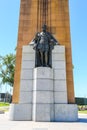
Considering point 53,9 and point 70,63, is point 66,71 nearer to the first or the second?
point 70,63

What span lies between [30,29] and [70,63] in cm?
375

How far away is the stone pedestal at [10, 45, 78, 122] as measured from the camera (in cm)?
1157

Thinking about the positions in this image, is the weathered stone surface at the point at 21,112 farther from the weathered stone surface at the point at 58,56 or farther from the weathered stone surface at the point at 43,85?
the weathered stone surface at the point at 58,56

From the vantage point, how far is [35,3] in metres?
14.5

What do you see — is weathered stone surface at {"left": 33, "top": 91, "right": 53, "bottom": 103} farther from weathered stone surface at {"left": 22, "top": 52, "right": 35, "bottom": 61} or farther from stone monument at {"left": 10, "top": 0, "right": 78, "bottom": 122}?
weathered stone surface at {"left": 22, "top": 52, "right": 35, "bottom": 61}

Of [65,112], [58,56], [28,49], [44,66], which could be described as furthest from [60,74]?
[28,49]

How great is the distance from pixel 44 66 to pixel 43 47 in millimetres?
1241

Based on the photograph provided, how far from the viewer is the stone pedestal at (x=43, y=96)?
38.0 feet

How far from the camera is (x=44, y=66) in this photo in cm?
1248

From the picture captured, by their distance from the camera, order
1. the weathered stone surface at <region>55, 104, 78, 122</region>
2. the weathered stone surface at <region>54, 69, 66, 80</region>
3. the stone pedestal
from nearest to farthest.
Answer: the stone pedestal
the weathered stone surface at <region>55, 104, 78, 122</region>
the weathered stone surface at <region>54, 69, 66, 80</region>

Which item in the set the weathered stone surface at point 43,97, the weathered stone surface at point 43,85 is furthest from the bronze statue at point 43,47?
the weathered stone surface at point 43,97

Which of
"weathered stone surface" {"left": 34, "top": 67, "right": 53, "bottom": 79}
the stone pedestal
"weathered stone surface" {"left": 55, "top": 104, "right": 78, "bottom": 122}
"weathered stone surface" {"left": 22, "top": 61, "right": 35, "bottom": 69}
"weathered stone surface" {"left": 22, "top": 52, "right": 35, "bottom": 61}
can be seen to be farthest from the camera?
"weathered stone surface" {"left": 22, "top": 52, "right": 35, "bottom": 61}

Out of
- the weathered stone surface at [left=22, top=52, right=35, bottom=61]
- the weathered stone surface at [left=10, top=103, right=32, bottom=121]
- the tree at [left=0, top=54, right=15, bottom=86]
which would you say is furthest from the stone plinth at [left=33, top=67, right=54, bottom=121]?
the tree at [left=0, top=54, right=15, bottom=86]

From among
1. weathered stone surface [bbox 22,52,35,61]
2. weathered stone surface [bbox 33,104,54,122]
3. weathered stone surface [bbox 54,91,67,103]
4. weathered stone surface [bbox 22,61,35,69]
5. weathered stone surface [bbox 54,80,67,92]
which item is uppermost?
weathered stone surface [bbox 22,52,35,61]
